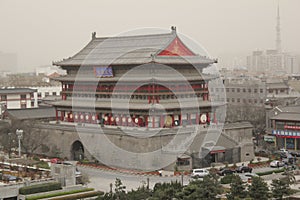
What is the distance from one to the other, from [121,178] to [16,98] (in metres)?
35.1

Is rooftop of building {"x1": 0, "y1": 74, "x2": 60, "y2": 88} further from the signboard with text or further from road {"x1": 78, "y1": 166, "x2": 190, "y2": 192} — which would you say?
road {"x1": 78, "y1": 166, "x2": 190, "y2": 192}

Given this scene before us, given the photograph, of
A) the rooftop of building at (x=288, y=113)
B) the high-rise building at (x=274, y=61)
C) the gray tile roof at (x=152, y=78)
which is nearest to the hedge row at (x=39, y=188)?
the gray tile roof at (x=152, y=78)

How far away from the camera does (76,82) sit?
48219 millimetres

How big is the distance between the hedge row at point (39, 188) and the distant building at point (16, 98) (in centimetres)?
3706

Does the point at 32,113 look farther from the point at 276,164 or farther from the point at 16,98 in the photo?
the point at 276,164

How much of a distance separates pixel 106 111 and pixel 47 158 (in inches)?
230

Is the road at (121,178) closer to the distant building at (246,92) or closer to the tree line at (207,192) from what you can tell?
the tree line at (207,192)

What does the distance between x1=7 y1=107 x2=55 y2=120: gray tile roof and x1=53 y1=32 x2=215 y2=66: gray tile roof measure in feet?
20.0

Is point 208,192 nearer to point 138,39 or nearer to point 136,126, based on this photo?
point 136,126

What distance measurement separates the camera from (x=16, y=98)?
67062 mm

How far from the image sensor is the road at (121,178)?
107 feet

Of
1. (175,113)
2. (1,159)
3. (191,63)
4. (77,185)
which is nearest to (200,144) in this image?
(175,113)

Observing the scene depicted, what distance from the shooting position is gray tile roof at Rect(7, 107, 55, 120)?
171 feet

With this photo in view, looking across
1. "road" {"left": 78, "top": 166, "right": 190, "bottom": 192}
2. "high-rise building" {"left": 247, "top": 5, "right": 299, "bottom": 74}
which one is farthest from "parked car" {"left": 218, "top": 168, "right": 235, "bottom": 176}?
"high-rise building" {"left": 247, "top": 5, "right": 299, "bottom": 74}
